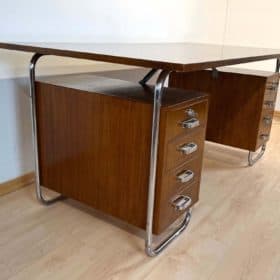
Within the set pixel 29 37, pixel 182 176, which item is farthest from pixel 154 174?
pixel 29 37

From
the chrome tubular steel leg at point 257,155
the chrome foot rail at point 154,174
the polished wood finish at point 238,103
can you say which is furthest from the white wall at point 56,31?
the chrome tubular steel leg at point 257,155

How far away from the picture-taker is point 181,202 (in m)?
1.28

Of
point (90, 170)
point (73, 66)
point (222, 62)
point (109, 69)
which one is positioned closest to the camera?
point (222, 62)

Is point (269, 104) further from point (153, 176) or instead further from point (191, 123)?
point (153, 176)

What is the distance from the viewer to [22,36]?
1579 millimetres

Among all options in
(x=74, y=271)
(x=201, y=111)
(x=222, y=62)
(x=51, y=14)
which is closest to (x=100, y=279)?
(x=74, y=271)

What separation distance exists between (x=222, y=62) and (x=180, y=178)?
17.3 inches

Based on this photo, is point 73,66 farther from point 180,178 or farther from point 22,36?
point 180,178

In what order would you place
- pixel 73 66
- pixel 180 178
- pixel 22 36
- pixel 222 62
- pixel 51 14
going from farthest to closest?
pixel 73 66 < pixel 51 14 < pixel 22 36 < pixel 180 178 < pixel 222 62

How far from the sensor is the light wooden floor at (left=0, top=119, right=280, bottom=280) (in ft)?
3.84

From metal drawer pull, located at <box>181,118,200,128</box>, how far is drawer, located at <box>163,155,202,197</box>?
6.3 inches

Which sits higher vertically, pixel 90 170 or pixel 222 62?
pixel 222 62

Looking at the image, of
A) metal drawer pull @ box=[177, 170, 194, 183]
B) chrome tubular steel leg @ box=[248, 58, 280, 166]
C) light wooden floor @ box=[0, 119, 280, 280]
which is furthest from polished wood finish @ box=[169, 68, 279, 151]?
metal drawer pull @ box=[177, 170, 194, 183]

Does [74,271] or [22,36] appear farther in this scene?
[22,36]
